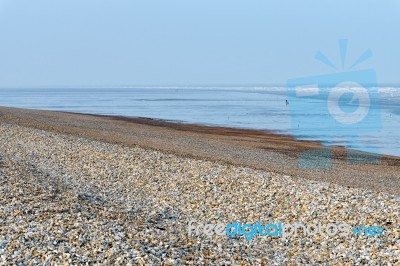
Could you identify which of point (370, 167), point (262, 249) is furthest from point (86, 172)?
point (370, 167)

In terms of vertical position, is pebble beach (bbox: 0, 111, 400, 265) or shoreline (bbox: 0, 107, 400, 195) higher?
pebble beach (bbox: 0, 111, 400, 265)

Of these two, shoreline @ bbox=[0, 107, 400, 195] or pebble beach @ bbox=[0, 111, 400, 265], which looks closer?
pebble beach @ bbox=[0, 111, 400, 265]

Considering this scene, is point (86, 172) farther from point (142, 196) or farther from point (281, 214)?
point (281, 214)

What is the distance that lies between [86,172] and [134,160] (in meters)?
2.15

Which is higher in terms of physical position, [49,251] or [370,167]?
[49,251]

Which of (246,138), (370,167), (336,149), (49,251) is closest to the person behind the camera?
(49,251)

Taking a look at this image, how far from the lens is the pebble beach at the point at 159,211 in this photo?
999cm

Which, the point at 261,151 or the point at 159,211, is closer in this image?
the point at 159,211

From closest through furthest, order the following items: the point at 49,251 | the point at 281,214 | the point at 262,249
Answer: the point at 49,251 < the point at 262,249 < the point at 281,214

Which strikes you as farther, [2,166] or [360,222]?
[2,166]

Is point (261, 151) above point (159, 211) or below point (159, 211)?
below

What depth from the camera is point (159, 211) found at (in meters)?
14.3

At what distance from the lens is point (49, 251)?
373 inches

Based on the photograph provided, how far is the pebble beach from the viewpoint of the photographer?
32.8 ft
